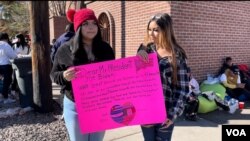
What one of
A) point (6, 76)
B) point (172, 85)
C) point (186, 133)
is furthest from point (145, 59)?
point (6, 76)

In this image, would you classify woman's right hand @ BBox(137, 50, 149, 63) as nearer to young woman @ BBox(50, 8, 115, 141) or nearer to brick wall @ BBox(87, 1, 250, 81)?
young woman @ BBox(50, 8, 115, 141)

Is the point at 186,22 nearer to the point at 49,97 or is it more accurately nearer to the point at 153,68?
the point at 49,97

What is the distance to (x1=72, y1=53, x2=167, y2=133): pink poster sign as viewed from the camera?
7.99ft

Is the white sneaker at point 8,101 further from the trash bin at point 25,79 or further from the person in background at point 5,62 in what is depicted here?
the trash bin at point 25,79

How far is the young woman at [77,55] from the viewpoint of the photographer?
2.34 meters

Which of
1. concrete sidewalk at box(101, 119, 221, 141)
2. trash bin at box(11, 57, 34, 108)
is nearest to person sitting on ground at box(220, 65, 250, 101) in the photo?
concrete sidewalk at box(101, 119, 221, 141)

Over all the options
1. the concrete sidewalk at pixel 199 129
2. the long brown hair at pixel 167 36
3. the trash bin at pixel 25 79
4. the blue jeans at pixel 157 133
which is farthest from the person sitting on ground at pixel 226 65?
the long brown hair at pixel 167 36

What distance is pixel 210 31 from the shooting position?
22.8ft

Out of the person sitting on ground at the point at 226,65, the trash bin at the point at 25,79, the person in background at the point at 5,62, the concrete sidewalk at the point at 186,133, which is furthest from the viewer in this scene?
the person sitting on ground at the point at 226,65

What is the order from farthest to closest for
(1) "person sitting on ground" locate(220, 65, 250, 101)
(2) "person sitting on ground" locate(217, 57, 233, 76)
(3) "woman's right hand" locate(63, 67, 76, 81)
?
(2) "person sitting on ground" locate(217, 57, 233, 76) → (1) "person sitting on ground" locate(220, 65, 250, 101) → (3) "woman's right hand" locate(63, 67, 76, 81)

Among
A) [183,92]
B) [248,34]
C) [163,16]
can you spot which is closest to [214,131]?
[183,92]

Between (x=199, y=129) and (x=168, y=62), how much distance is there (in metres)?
2.82

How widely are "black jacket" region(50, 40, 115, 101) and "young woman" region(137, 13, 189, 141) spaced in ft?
0.92

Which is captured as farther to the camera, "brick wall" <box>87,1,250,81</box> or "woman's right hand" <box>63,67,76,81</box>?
"brick wall" <box>87,1,250,81</box>
